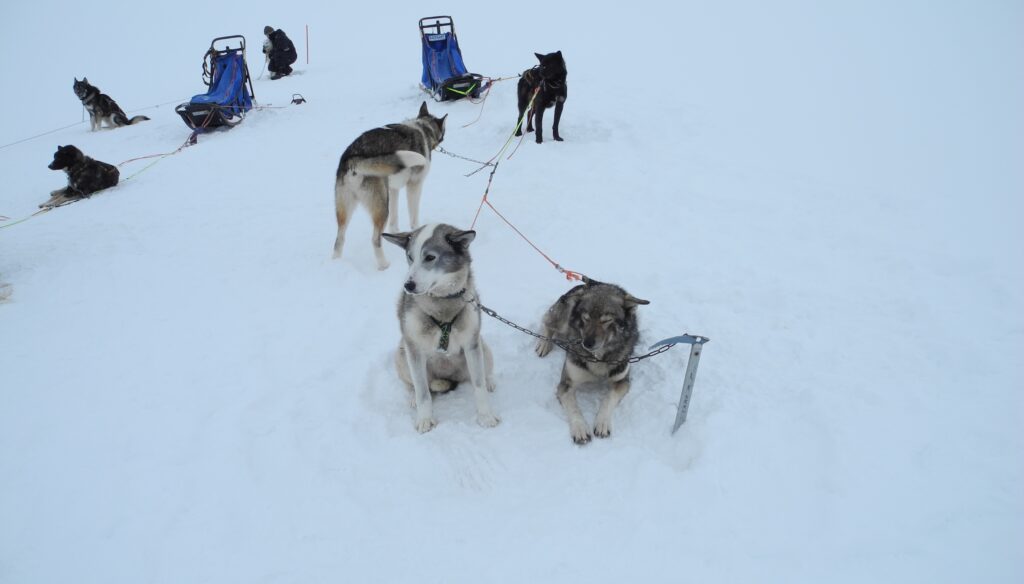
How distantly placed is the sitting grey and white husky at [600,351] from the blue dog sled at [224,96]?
1009 centimetres

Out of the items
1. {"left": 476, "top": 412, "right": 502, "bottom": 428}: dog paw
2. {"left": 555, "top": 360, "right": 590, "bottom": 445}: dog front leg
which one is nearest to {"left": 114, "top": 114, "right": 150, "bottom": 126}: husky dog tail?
{"left": 476, "top": 412, "right": 502, "bottom": 428}: dog paw

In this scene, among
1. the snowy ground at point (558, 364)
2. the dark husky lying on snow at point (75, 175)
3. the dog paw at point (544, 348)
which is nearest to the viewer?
the snowy ground at point (558, 364)

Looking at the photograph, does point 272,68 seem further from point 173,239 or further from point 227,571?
point 227,571

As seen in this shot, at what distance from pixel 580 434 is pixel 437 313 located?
119 cm

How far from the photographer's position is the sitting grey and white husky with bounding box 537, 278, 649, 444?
2.95 meters

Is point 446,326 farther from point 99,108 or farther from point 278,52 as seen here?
point 278,52

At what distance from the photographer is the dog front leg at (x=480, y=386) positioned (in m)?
3.01

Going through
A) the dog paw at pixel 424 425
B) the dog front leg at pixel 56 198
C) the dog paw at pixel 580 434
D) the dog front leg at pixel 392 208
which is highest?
the dog front leg at pixel 392 208

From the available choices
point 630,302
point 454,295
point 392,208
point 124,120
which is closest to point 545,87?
point 392,208

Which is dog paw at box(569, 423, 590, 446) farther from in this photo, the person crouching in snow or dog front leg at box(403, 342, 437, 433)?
the person crouching in snow

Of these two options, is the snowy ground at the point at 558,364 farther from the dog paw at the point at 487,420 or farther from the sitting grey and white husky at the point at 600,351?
the sitting grey and white husky at the point at 600,351

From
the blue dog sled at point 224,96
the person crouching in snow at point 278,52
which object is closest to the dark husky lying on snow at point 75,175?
the blue dog sled at point 224,96

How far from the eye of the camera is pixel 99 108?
427 inches

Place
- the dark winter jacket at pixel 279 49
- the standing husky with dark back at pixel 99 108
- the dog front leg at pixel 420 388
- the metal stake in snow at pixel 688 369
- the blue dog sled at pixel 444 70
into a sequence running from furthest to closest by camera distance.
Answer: the dark winter jacket at pixel 279 49 < the standing husky with dark back at pixel 99 108 < the blue dog sled at pixel 444 70 < the dog front leg at pixel 420 388 < the metal stake in snow at pixel 688 369
